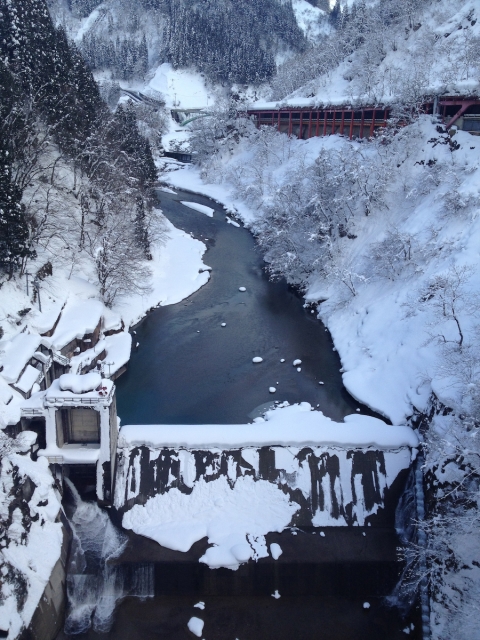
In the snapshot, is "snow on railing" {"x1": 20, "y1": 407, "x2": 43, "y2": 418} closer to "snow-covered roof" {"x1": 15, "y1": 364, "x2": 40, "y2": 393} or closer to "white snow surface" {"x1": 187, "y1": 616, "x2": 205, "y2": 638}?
"snow-covered roof" {"x1": 15, "y1": 364, "x2": 40, "y2": 393}

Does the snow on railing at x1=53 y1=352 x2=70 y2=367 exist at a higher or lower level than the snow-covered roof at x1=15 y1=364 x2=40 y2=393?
lower

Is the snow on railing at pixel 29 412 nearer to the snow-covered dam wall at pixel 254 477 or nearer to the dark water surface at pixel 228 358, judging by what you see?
the snow-covered dam wall at pixel 254 477

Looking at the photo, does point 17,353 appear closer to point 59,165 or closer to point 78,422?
point 78,422

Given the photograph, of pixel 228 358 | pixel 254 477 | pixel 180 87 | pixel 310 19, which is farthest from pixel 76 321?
pixel 310 19

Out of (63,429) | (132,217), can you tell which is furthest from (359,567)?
(132,217)

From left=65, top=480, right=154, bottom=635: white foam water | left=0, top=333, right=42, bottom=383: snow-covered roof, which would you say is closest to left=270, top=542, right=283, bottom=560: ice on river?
left=65, top=480, right=154, bottom=635: white foam water
